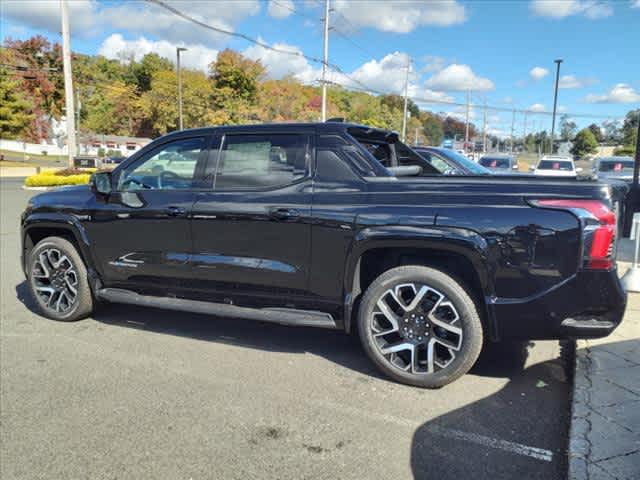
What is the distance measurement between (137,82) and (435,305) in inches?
3548

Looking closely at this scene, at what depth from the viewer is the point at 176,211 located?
4094 mm

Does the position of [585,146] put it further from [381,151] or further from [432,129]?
[381,151]

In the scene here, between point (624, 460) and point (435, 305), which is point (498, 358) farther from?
point (624, 460)

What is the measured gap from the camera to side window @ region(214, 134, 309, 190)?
12.7 feet

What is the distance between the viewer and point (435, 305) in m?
3.41

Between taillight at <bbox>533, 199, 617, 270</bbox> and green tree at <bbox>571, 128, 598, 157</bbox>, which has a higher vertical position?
green tree at <bbox>571, 128, 598, 157</bbox>

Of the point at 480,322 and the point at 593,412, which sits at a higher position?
the point at 480,322

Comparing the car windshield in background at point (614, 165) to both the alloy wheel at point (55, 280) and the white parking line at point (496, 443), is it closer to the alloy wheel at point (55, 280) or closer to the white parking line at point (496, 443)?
the white parking line at point (496, 443)

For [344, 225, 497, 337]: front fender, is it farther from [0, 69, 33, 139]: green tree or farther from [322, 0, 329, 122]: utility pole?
[0, 69, 33, 139]: green tree

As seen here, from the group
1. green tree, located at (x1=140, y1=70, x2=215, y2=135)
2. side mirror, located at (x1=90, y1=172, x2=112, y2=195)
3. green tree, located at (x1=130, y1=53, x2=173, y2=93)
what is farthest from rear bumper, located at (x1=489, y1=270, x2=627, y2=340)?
green tree, located at (x1=130, y1=53, x2=173, y2=93)

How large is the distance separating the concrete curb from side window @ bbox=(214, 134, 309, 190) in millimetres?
2410

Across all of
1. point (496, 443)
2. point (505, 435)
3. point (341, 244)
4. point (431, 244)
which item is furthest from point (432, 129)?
point (496, 443)

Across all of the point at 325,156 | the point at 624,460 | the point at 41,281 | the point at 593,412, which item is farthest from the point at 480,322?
the point at 41,281

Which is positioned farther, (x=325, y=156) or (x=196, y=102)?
(x=196, y=102)
